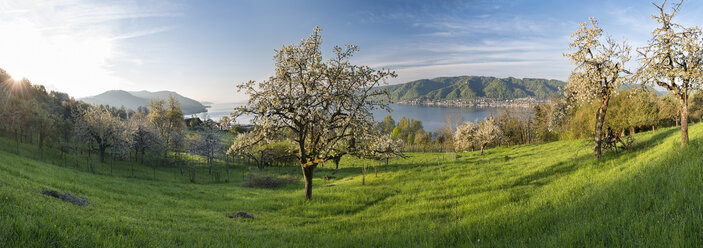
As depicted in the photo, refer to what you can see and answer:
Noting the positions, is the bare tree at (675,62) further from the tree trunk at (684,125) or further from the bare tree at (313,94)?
the bare tree at (313,94)

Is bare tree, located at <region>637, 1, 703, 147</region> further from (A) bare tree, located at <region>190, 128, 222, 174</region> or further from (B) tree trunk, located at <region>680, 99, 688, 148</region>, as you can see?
(A) bare tree, located at <region>190, 128, 222, 174</region>

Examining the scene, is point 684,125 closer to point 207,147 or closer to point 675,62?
point 675,62

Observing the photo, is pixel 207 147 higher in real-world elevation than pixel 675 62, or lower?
lower

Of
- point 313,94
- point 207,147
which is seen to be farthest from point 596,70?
point 207,147

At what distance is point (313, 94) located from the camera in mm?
→ 14492

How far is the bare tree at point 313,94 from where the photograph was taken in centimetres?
1440

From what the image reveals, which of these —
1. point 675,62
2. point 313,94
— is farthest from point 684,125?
point 313,94

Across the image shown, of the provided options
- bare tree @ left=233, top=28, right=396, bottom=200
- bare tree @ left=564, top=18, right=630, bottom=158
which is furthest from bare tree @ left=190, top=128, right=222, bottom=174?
bare tree @ left=564, top=18, right=630, bottom=158

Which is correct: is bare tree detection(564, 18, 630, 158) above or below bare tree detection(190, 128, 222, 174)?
above

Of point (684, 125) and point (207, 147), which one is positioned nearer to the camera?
point (684, 125)

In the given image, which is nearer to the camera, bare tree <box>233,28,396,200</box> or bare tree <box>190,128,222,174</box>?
bare tree <box>233,28,396,200</box>

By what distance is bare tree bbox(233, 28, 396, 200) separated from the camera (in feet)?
47.2

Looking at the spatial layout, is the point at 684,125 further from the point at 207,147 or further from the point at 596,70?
the point at 207,147

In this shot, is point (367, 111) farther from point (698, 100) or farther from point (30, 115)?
point (698, 100)
